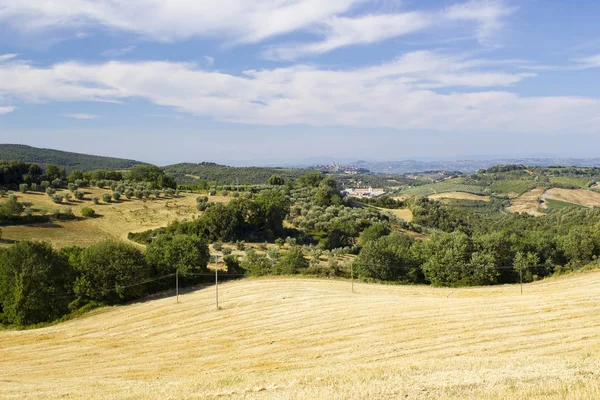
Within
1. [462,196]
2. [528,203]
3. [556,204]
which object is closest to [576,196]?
[556,204]

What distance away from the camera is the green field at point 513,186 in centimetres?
16093

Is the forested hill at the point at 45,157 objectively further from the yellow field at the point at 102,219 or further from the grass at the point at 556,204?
the grass at the point at 556,204

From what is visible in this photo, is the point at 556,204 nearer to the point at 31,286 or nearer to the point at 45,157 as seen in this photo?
the point at 31,286

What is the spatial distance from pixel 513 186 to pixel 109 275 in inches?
6709

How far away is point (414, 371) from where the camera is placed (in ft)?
50.4

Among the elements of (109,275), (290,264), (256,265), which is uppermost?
(109,275)

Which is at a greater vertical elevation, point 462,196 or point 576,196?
point 576,196

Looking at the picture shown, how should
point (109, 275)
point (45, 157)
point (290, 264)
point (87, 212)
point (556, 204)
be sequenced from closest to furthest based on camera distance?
point (109, 275)
point (290, 264)
point (87, 212)
point (556, 204)
point (45, 157)

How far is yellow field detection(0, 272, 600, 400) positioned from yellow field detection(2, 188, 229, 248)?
26.5 meters

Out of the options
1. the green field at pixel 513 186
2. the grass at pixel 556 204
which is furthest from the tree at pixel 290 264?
the green field at pixel 513 186

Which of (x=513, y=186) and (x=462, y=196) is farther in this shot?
(x=513, y=186)

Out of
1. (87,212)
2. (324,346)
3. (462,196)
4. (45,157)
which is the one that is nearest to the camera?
(324,346)

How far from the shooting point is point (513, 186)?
566ft

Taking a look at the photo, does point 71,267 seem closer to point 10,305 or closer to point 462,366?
point 10,305
